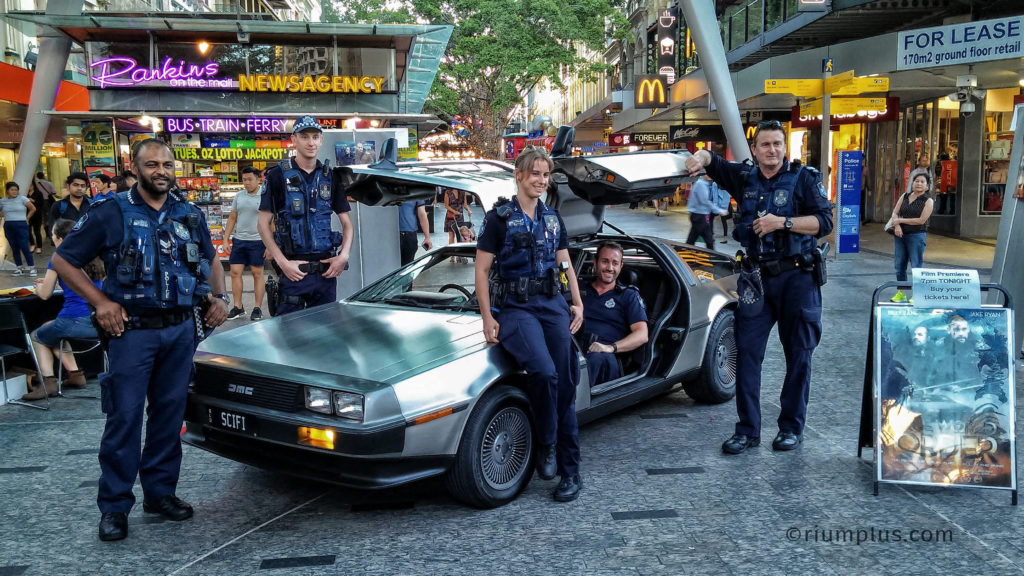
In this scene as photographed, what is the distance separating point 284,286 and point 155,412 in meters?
1.70

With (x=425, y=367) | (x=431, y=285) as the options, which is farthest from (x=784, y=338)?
(x=425, y=367)

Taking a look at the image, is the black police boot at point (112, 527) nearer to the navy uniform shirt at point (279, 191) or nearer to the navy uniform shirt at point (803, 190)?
the navy uniform shirt at point (279, 191)

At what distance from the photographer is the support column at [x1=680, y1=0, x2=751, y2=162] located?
1377cm

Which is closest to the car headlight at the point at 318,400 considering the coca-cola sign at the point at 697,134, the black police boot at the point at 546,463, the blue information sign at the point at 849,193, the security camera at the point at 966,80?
the black police boot at the point at 546,463

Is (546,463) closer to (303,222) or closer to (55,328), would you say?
(303,222)

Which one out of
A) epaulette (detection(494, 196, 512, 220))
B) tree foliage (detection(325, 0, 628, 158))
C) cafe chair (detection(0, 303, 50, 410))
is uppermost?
tree foliage (detection(325, 0, 628, 158))

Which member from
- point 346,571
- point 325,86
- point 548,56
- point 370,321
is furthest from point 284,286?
point 548,56

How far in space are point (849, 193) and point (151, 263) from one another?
1371 cm

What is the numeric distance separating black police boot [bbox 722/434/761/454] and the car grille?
254cm

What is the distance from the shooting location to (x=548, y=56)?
1326 inches

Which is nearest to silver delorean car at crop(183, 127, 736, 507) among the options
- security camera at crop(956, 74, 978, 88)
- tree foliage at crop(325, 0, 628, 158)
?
security camera at crop(956, 74, 978, 88)

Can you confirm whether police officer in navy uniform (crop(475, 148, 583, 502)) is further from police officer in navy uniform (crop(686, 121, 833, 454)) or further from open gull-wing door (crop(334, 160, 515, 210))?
police officer in navy uniform (crop(686, 121, 833, 454))

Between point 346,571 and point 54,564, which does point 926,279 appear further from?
point 54,564

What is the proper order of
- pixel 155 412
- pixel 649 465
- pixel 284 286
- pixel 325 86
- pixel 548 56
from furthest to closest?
pixel 548 56 → pixel 325 86 → pixel 284 286 → pixel 649 465 → pixel 155 412
